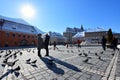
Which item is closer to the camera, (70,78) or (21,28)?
(70,78)

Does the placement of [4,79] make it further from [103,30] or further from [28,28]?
[103,30]

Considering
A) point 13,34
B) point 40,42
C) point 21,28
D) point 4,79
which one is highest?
point 21,28

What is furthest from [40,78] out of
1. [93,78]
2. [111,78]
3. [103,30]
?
[103,30]

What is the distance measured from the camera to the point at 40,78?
4133 millimetres

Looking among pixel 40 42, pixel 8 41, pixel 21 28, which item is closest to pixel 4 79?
pixel 40 42

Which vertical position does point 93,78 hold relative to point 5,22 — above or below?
below

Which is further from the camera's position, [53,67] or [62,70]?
[53,67]

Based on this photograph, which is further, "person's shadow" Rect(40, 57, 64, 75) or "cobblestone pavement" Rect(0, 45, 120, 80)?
"person's shadow" Rect(40, 57, 64, 75)

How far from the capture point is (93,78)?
13.4ft

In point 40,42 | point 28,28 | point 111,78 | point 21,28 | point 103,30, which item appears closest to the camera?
point 111,78

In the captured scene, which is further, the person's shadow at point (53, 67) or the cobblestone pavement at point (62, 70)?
the person's shadow at point (53, 67)

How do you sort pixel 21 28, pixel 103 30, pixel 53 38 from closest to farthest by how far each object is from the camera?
pixel 21 28, pixel 103 30, pixel 53 38

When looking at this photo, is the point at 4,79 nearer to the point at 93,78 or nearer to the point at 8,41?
the point at 93,78

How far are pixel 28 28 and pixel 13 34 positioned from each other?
11.2 meters
